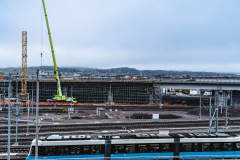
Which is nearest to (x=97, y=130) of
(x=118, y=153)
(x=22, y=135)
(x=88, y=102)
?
(x=22, y=135)

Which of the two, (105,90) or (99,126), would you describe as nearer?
(99,126)

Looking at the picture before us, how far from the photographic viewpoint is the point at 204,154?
2067 centimetres

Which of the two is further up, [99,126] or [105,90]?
[105,90]

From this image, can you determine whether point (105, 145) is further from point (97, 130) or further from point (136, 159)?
point (97, 130)

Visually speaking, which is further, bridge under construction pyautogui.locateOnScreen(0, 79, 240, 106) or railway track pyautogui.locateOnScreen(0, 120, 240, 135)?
bridge under construction pyautogui.locateOnScreen(0, 79, 240, 106)

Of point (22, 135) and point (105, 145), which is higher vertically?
point (105, 145)

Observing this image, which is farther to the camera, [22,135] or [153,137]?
[22,135]

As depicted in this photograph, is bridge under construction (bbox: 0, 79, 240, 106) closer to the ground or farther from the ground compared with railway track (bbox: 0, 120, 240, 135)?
farther from the ground

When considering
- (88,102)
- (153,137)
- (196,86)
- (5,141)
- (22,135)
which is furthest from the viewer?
(88,102)

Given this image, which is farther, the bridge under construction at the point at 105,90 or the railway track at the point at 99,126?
the bridge under construction at the point at 105,90

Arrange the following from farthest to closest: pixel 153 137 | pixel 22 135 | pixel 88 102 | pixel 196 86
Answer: pixel 88 102 < pixel 196 86 < pixel 22 135 < pixel 153 137

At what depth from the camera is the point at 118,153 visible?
19.8m

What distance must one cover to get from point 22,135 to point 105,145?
684 inches

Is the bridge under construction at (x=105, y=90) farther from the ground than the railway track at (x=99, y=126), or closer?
farther from the ground
